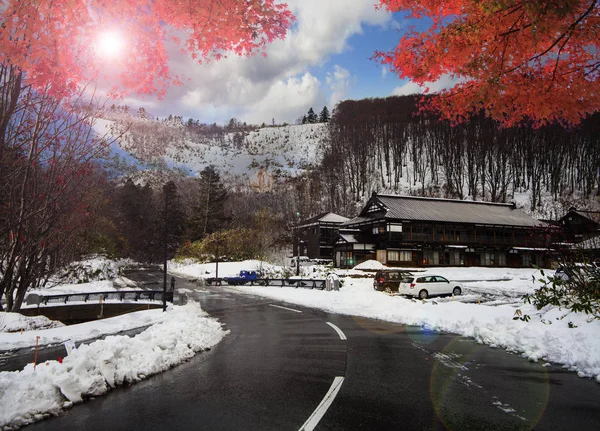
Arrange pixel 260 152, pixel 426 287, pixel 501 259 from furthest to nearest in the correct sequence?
1. pixel 260 152
2. pixel 501 259
3. pixel 426 287

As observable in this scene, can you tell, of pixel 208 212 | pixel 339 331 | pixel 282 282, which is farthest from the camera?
pixel 208 212

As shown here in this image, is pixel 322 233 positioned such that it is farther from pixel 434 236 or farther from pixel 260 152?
pixel 260 152

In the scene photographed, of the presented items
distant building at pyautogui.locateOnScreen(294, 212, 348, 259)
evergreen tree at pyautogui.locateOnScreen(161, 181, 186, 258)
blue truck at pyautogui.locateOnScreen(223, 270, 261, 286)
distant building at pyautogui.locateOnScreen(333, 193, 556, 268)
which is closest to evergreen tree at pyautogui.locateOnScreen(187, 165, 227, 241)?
evergreen tree at pyautogui.locateOnScreen(161, 181, 186, 258)

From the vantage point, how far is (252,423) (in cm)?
→ 429

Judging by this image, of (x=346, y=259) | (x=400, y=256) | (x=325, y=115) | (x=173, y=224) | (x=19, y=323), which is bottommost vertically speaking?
(x=19, y=323)

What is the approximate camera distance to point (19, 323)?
11750mm

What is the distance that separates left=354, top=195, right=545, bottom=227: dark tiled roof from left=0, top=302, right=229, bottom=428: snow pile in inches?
1484

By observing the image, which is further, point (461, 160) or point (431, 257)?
point (461, 160)

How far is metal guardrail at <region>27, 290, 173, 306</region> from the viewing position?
15203 millimetres

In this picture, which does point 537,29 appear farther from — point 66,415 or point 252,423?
point 66,415

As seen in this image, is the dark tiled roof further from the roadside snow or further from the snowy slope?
the snowy slope

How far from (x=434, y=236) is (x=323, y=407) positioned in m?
44.1

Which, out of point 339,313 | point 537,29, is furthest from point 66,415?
point 339,313

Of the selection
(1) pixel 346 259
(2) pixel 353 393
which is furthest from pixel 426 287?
(1) pixel 346 259
